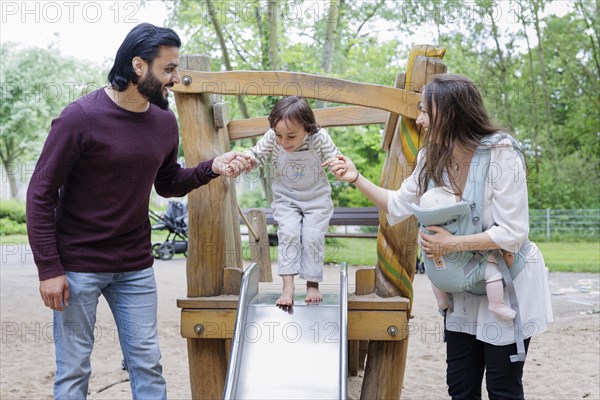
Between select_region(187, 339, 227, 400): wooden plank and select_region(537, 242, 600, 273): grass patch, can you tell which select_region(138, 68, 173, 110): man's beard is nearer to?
select_region(187, 339, 227, 400): wooden plank

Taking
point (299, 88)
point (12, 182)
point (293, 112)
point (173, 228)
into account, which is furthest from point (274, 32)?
point (12, 182)

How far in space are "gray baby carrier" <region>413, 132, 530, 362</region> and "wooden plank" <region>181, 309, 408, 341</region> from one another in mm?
845

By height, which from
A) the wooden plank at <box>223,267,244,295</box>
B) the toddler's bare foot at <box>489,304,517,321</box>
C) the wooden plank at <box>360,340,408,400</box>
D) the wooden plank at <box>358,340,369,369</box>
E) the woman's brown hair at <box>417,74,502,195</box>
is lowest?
the wooden plank at <box>358,340,369,369</box>

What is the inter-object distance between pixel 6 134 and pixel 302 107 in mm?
25200

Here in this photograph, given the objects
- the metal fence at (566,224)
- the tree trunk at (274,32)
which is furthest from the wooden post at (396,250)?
the metal fence at (566,224)

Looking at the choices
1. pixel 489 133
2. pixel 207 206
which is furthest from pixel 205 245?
pixel 489 133

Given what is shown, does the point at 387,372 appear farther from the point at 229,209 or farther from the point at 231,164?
the point at 231,164

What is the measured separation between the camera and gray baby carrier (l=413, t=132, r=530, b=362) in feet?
8.68

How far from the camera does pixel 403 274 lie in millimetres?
3719

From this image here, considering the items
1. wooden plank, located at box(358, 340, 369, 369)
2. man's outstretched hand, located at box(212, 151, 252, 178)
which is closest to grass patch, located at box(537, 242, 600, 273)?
wooden plank, located at box(358, 340, 369, 369)

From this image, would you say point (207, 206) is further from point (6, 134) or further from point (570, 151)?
point (6, 134)

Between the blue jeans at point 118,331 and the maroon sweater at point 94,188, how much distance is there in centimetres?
7

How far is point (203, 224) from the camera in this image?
12.4ft

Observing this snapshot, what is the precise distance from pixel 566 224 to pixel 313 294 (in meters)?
17.3
